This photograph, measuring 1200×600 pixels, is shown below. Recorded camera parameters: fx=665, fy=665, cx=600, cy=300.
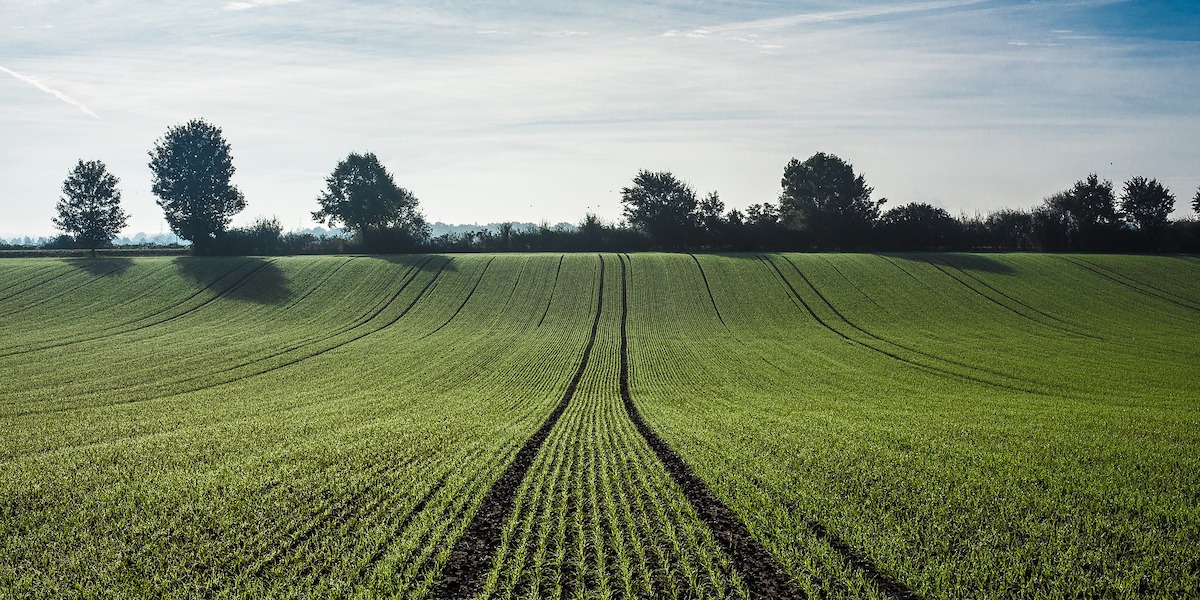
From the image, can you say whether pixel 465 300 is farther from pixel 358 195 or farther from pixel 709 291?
pixel 358 195

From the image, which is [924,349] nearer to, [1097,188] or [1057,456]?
[1057,456]

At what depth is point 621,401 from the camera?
2205 centimetres

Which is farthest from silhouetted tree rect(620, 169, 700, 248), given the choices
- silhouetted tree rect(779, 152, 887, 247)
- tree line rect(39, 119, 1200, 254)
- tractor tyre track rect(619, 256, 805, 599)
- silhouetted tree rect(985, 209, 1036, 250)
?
tractor tyre track rect(619, 256, 805, 599)

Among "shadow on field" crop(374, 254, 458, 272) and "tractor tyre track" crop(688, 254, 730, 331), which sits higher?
"shadow on field" crop(374, 254, 458, 272)

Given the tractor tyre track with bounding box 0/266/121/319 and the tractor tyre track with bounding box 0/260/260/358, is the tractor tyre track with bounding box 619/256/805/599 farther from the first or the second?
the tractor tyre track with bounding box 0/266/121/319

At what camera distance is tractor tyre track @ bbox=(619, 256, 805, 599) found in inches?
329

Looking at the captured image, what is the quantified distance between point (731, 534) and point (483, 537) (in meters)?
3.71

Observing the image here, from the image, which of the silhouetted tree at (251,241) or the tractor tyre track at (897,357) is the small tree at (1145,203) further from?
the silhouetted tree at (251,241)

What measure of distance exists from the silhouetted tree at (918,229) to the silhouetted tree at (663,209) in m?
21.4

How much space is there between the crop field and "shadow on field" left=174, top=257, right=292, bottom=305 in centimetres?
1140

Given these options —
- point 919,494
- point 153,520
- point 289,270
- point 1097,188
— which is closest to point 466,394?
point 153,520

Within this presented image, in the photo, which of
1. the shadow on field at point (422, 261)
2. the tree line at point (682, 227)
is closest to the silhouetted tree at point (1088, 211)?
the tree line at point (682, 227)

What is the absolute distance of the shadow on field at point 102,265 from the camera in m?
56.5

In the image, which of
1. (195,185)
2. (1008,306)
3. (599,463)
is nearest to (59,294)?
(195,185)
